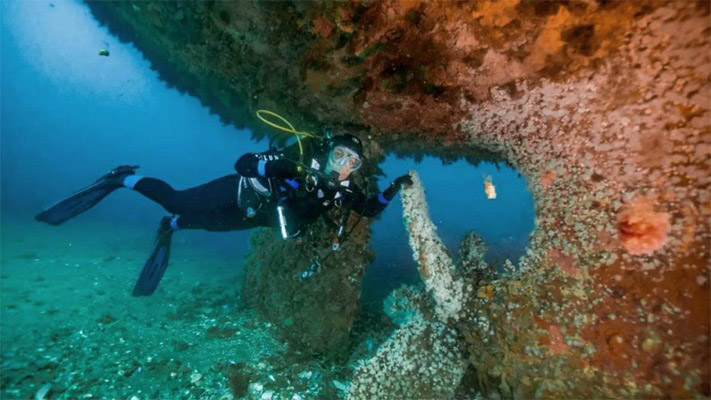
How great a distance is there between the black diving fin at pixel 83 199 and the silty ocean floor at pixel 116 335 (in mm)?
1634

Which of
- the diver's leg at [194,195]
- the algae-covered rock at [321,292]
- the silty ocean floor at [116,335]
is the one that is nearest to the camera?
the silty ocean floor at [116,335]

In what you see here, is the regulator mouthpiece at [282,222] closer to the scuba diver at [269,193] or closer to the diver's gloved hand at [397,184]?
the scuba diver at [269,193]

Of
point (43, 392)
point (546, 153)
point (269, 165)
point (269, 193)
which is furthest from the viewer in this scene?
point (269, 193)

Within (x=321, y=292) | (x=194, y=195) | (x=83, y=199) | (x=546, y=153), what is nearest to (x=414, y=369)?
(x=321, y=292)

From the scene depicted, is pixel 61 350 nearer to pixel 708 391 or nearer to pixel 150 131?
pixel 708 391

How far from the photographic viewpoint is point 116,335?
211 inches

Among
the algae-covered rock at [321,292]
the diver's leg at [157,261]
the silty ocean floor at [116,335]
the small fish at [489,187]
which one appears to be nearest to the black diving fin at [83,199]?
the diver's leg at [157,261]

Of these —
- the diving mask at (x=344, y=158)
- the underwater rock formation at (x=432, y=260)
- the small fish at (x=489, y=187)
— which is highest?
the diving mask at (x=344, y=158)

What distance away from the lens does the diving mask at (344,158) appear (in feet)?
15.0

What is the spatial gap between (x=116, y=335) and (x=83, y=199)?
233 cm

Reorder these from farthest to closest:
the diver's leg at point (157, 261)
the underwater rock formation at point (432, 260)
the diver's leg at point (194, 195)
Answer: the diver's leg at point (157, 261) < the diver's leg at point (194, 195) < the underwater rock formation at point (432, 260)

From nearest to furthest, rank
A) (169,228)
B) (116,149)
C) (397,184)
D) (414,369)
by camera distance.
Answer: (414,369), (397,184), (169,228), (116,149)

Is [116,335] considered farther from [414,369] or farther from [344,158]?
[414,369]

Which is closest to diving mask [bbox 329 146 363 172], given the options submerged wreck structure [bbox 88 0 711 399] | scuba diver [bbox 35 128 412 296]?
scuba diver [bbox 35 128 412 296]
